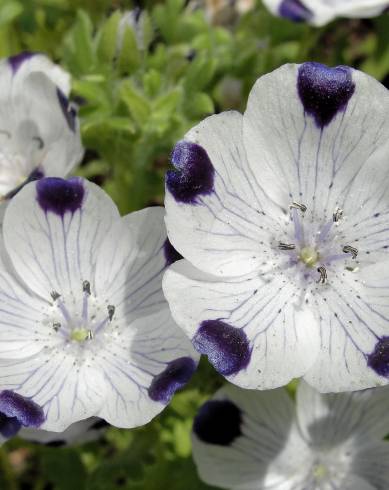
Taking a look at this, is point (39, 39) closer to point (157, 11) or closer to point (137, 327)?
point (157, 11)

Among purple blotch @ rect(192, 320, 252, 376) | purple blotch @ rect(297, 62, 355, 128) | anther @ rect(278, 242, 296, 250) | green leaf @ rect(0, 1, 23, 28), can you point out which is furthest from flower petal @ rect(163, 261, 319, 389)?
green leaf @ rect(0, 1, 23, 28)

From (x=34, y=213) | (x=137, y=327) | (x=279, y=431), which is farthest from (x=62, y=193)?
(x=279, y=431)

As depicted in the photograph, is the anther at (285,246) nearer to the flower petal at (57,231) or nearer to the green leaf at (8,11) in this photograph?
the flower petal at (57,231)

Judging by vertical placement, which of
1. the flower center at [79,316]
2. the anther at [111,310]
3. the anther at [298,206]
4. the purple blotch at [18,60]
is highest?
the purple blotch at [18,60]

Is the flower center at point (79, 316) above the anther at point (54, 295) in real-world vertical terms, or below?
below

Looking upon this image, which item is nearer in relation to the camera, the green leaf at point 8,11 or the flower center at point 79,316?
the flower center at point 79,316

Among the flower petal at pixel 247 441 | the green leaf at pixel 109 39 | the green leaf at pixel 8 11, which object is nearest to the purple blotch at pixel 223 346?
the flower petal at pixel 247 441

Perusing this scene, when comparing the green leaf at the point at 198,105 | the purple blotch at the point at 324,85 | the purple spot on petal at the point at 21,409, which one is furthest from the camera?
the green leaf at the point at 198,105
